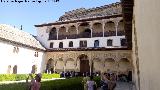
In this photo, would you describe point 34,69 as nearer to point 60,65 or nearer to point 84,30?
point 60,65

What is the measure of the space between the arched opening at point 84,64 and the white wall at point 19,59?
24.7 feet

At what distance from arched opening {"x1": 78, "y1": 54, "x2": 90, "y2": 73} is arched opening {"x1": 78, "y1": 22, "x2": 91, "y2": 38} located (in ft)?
12.8

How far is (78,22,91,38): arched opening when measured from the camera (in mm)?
46594

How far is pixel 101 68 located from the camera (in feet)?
144

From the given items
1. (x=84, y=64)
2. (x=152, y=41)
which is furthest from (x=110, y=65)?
(x=152, y=41)

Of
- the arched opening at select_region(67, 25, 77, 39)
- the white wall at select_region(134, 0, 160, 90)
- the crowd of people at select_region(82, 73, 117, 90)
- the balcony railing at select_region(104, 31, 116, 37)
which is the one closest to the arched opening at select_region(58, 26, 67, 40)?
the arched opening at select_region(67, 25, 77, 39)

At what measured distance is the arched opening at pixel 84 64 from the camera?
4572 centimetres

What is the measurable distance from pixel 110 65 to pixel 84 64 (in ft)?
17.2

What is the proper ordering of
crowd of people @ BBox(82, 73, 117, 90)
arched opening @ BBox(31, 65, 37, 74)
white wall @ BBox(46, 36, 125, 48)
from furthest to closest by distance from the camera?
arched opening @ BBox(31, 65, 37, 74) < white wall @ BBox(46, 36, 125, 48) < crowd of people @ BBox(82, 73, 117, 90)

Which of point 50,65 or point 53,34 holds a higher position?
point 53,34

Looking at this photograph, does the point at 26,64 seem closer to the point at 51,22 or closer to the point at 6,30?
the point at 6,30

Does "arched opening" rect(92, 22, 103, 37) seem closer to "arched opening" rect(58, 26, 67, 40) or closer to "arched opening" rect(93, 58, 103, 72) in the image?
"arched opening" rect(93, 58, 103, 72)

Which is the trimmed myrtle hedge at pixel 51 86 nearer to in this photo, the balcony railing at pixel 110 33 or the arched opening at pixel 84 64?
the balcony railing at pixel 110 33

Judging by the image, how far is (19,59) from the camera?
38375 millimetres
